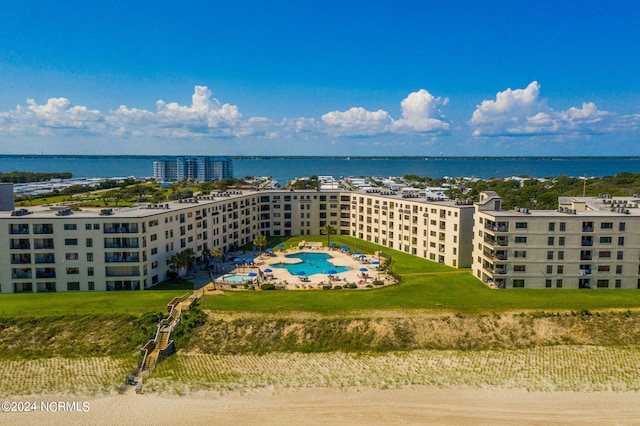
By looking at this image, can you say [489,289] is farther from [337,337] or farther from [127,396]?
[127,396]

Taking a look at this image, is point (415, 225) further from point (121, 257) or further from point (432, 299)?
point (121, 257)

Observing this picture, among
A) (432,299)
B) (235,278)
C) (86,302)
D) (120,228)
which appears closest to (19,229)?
(120,228)

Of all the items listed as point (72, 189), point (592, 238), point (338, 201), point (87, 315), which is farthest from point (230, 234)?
point (72, 189)

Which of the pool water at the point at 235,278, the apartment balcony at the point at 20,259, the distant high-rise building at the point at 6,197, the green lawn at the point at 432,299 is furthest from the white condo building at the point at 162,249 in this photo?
the distant high-rise building at the point at 6,197

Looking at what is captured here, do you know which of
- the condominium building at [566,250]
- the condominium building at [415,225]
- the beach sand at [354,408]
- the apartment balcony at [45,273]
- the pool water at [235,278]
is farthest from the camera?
the condominium building at [415,225]

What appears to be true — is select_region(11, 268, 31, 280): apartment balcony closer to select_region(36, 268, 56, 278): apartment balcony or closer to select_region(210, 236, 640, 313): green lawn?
select_region(36, 268, 56, 278): apartment balcony

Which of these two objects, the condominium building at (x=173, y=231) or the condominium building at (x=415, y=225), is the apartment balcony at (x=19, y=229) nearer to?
the condominium building at (x=173, y=231)
